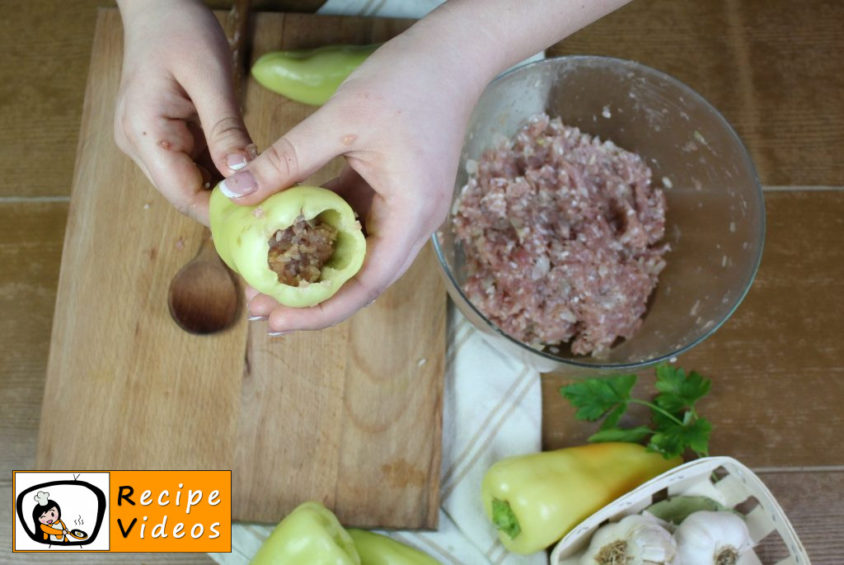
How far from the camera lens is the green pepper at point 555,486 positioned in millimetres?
1428

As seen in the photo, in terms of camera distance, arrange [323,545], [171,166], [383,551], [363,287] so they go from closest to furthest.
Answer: [363,287] → [171,166] → [323,545] → [383,551]

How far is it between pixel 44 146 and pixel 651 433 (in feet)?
5.58

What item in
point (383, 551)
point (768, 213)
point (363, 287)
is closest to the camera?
point (363, 287)

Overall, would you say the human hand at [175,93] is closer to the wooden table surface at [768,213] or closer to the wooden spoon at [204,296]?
the wooden spoon at [204,296]

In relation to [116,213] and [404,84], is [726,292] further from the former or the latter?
[116,213]

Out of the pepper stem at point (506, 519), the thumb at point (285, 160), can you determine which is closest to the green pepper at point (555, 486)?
the pepper stem at point (506, 519)

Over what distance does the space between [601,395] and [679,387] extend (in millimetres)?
183

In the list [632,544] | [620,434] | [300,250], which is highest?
[300,250]

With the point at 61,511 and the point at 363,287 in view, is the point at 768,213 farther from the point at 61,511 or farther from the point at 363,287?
the point at 61,511

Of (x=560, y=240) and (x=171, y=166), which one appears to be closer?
(x=171, y=166)

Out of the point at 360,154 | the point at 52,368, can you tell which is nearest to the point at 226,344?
the point at 52,368

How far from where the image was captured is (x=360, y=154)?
1.02m

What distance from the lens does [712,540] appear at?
4.50 ft

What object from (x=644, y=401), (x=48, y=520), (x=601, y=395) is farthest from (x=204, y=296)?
(x=644, y=401)
